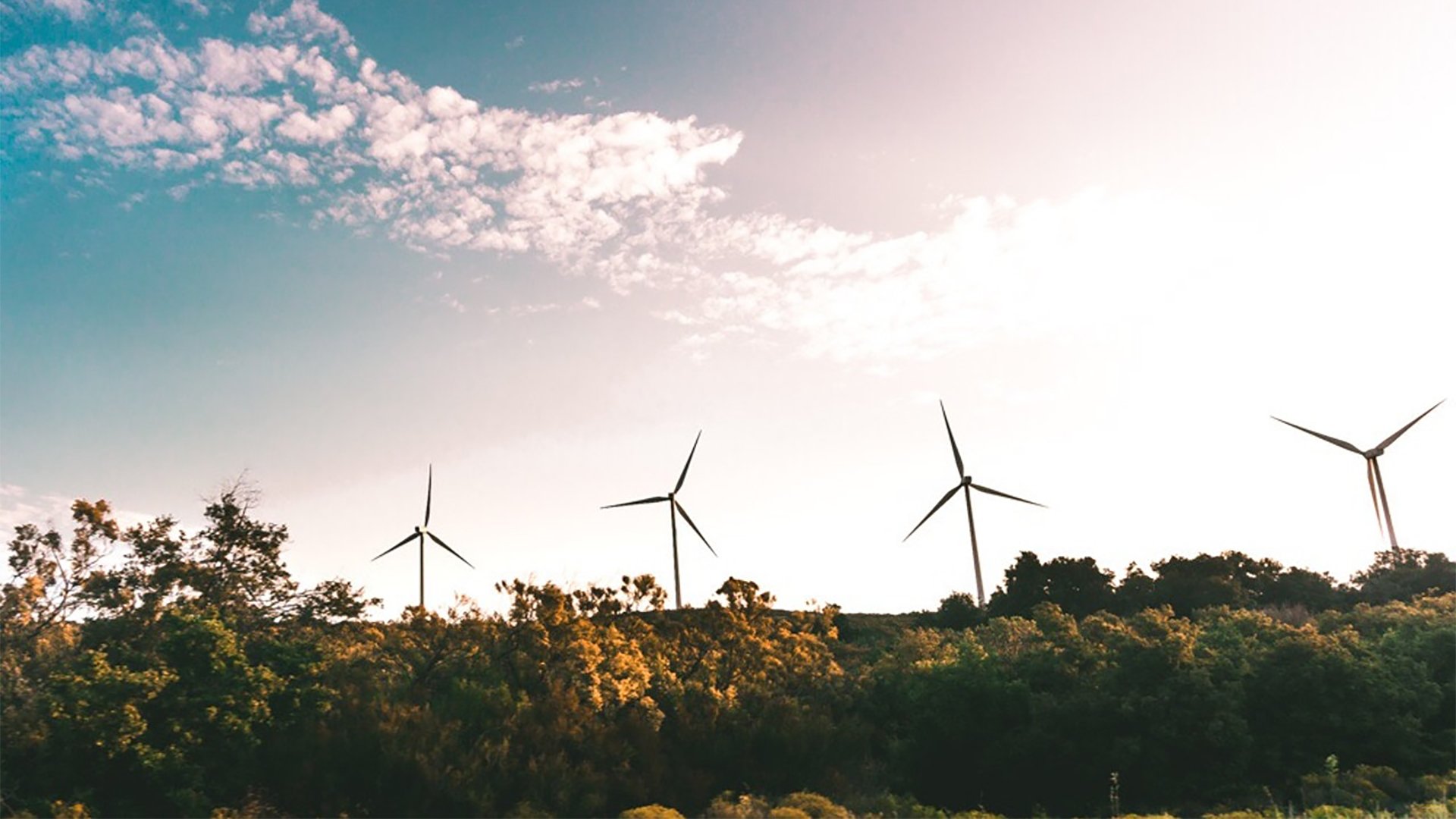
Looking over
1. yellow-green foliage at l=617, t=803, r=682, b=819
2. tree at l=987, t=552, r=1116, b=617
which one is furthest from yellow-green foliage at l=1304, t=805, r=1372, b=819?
tree at l=987, t=552, r=1116, b=617

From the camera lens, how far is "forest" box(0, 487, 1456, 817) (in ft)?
106

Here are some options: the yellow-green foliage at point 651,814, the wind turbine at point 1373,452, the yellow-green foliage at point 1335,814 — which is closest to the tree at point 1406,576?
the wind turbine at point 1373,452

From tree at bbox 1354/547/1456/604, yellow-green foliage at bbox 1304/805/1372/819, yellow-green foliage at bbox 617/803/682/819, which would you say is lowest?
yellow-green foliage at bbox 1304/805/1372/819

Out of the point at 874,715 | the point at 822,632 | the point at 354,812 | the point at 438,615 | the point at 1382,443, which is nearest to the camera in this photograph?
the point at 354,812

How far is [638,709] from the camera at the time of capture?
38656 mm

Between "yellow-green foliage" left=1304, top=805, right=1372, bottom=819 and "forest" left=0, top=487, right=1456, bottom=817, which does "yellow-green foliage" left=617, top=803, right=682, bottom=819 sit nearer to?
"forest" left=0, top=487, right=1456, bottom=817

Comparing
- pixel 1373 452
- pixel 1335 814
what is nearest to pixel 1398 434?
pixel 1373 452

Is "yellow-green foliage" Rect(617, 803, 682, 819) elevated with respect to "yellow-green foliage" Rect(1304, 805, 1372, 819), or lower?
elevated

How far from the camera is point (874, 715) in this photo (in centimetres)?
4569

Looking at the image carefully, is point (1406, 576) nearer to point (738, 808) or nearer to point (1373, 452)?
point (1373, 452)

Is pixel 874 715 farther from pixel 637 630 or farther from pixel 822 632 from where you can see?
pixel 637 630

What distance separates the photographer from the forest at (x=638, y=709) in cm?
3241

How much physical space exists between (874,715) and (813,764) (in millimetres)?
6122

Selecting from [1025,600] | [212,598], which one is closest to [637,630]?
[212,598]
